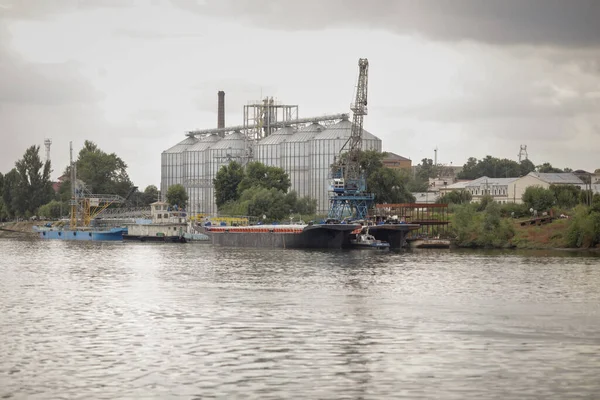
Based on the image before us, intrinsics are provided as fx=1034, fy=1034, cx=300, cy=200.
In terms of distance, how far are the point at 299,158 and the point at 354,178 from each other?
158 feet

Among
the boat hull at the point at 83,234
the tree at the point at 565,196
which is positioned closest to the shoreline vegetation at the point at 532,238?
the tree at the point at 565,196

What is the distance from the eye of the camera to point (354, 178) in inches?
5719

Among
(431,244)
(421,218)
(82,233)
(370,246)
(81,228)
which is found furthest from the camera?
(81,228)

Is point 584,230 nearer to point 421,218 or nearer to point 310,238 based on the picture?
point 310,238

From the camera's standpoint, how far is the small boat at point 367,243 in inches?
4801

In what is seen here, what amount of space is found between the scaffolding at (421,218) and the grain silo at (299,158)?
3588 cm

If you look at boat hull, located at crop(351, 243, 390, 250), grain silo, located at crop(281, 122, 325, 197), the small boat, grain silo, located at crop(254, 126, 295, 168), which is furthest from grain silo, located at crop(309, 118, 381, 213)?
boat hull, located at crop(351, 243, 390, 250)

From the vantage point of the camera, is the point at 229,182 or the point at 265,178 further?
the point at 229,182

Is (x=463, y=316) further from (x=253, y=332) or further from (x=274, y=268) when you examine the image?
(x=274, y=268)

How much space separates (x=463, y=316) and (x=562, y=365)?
40.9ft

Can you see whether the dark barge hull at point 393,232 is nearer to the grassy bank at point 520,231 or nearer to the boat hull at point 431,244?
the boat hull at point 431,244

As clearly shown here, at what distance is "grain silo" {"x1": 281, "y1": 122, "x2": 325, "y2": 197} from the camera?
626ft

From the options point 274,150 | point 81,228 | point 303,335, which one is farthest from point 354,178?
point 303,335

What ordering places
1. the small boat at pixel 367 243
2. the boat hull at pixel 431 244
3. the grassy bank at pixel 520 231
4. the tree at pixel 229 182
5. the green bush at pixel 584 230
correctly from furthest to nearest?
the tree at pixel 229 182
the boat hull at pixel 431 244
the small boat at pixel 367 243
the grassy bank at pixel 520 231
the green bush at pixel 584 230
